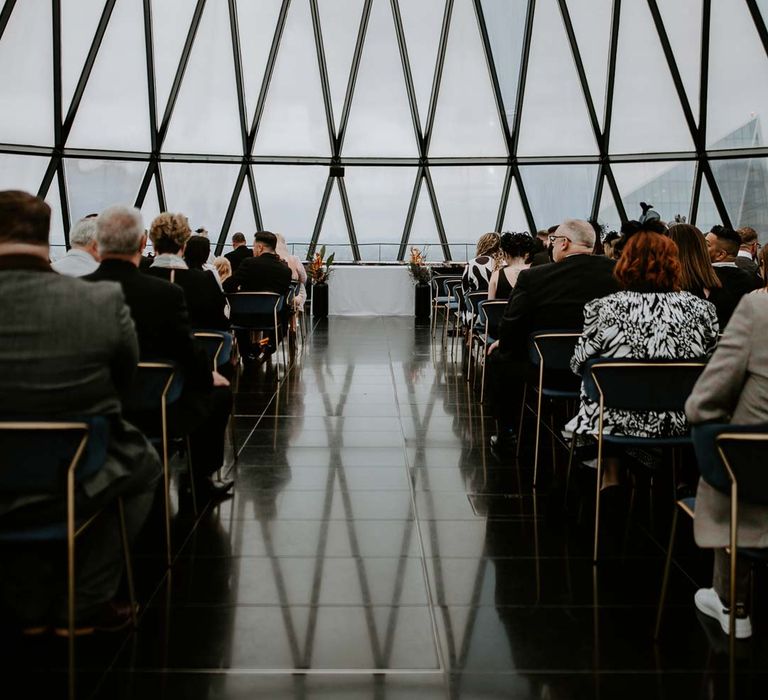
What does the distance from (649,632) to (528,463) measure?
216 centimetres

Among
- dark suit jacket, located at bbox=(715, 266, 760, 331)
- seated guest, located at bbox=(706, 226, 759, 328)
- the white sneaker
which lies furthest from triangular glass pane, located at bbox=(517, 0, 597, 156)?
the white sneaker

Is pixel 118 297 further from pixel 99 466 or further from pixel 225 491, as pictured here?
pixel 225 491

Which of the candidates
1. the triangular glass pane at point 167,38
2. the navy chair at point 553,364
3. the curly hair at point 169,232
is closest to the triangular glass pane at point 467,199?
the triangular glass pane at point 167,38

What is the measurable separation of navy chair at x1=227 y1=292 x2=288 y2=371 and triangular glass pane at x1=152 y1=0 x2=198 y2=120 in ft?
29.3

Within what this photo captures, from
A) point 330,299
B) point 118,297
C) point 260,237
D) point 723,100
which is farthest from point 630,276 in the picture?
point 723,100

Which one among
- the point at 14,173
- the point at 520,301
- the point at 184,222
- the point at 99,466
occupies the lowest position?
the point at 99,466

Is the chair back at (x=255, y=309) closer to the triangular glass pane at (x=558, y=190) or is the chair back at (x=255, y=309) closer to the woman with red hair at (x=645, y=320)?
the woman with red hair at (x=645, y=320)

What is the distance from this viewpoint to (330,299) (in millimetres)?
14352

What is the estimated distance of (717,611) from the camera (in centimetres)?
264

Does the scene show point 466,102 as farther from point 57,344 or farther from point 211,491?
point 57,344

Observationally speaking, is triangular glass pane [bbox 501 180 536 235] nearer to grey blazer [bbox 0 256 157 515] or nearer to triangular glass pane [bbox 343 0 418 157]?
triangular glass pane [bbox 343 0 418 157]

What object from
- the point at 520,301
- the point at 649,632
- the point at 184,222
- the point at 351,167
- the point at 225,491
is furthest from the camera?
the point at 351,167

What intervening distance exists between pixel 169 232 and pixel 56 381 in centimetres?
293

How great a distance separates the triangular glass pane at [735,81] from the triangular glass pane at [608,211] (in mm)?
2093
